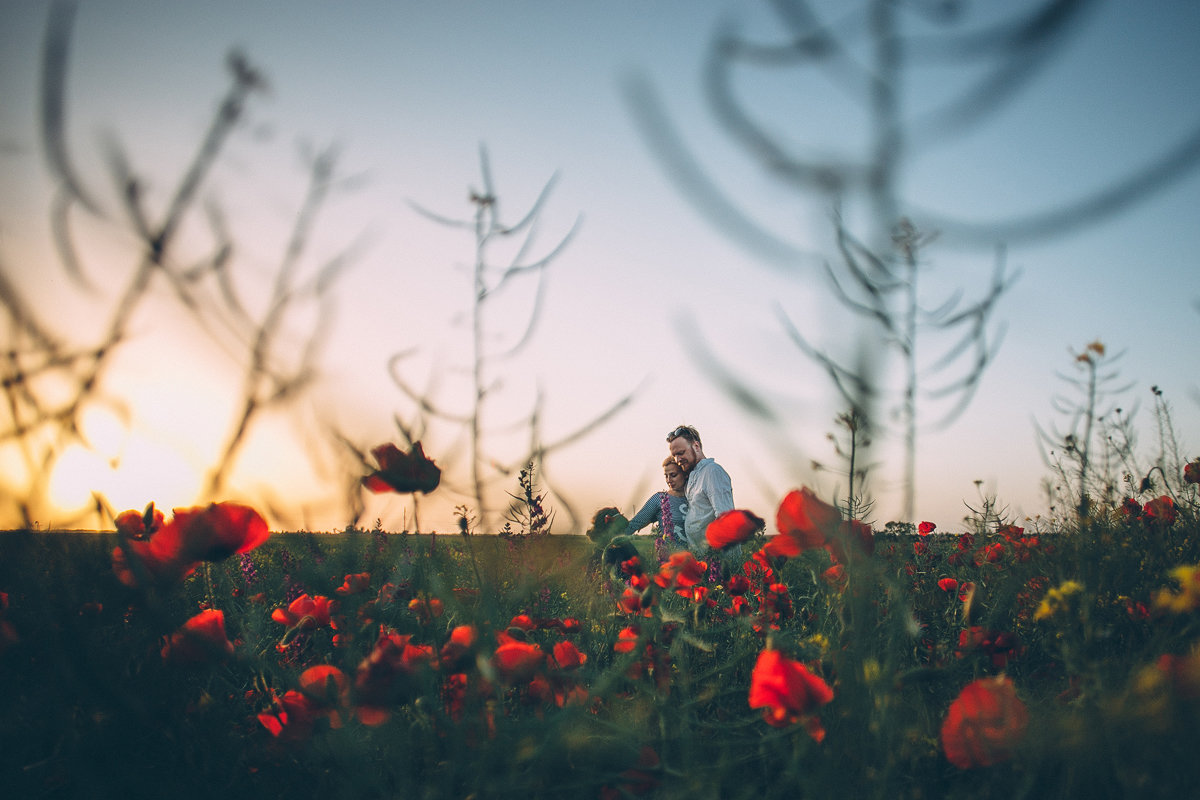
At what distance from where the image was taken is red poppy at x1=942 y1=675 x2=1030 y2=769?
973 mm

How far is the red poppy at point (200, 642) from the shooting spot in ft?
3.71

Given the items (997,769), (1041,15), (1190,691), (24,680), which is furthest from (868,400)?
(24,680)

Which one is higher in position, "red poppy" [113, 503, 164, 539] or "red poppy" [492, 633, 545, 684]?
"red poppy" [113, 503, 164, 539]

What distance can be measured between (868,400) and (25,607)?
64.8 inches

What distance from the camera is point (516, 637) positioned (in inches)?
56.5

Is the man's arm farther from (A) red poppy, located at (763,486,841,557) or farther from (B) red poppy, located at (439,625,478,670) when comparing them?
(B) red poppy, located at (439,625,478,670)

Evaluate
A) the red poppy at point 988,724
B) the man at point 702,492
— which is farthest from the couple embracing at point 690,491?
the red poppy at point 988,724

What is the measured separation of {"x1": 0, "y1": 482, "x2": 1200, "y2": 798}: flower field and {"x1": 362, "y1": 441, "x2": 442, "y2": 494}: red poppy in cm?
7

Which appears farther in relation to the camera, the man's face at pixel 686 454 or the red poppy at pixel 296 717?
the man's face at pixel 686 454

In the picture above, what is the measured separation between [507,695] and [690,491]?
3.37 m

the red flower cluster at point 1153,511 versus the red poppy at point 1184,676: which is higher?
the red flower cluster at point 1153,511

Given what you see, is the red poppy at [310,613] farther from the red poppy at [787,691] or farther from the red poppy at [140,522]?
the red poppy at [787,691]

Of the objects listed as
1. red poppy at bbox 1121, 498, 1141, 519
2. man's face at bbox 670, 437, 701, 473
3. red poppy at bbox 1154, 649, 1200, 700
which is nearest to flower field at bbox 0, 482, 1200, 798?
red poppy at bbox 1154, 649, 1200, 700

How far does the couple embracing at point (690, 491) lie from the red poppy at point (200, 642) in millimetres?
2915
